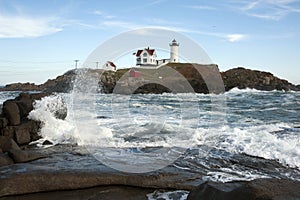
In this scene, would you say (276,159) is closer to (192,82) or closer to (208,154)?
(208,154)

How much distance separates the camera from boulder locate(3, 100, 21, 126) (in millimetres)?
9023

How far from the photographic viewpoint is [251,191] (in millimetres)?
3369

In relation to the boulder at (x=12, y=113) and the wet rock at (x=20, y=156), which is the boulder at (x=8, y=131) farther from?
the wet rock at (x=20, y=156)

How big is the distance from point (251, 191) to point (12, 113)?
7.66m

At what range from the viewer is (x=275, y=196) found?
325 cm

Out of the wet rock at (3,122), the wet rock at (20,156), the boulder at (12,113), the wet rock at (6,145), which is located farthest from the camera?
the boulder at (12,113)

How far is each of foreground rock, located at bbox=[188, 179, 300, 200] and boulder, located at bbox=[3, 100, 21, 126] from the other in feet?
22.1

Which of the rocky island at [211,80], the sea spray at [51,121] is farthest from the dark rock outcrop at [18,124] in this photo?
the rocky island at [211,80]

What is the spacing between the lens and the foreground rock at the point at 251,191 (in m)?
3.30

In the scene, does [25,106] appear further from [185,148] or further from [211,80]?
[211,80]

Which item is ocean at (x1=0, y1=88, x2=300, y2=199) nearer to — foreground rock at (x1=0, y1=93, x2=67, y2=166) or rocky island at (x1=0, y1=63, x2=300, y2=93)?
foreground rock at (x1=0, y1=93, x2=67, y2=166)

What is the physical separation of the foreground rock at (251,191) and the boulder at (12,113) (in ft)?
22.1

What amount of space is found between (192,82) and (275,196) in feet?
171

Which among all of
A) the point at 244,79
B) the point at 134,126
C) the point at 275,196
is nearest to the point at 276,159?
the point at 275,196
